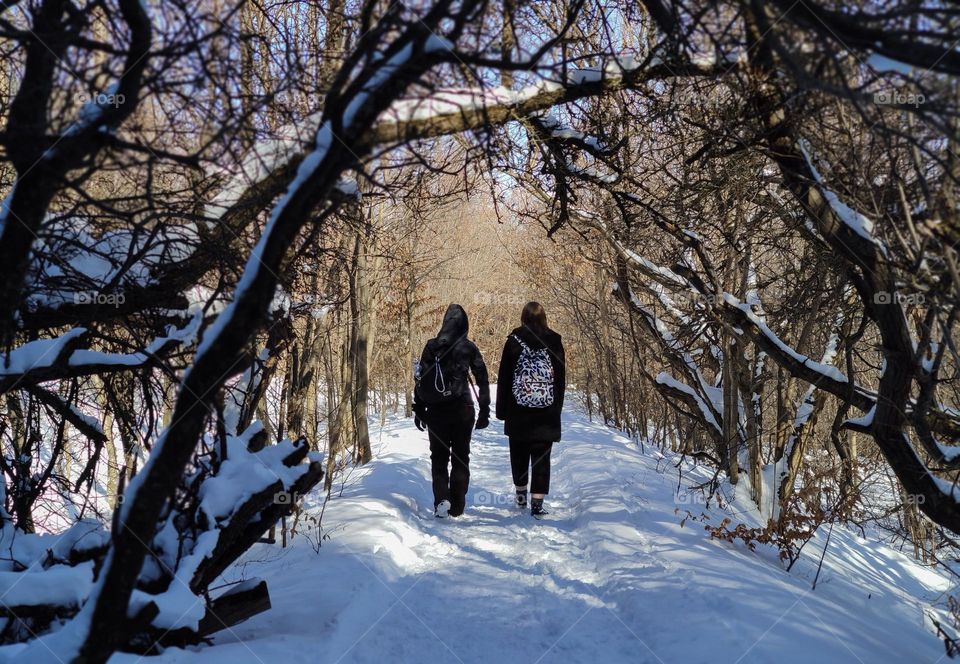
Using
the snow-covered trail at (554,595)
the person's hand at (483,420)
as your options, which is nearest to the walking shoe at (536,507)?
the snow-covered trail at (554,595)

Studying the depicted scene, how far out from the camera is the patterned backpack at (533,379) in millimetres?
6992

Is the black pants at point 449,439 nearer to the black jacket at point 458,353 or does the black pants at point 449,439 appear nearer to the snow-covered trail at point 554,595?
the black jacket at point 458,353

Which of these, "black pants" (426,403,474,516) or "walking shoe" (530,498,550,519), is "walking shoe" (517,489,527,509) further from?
"black pants" (426,403,474,516)

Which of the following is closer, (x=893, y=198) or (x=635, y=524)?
(x=893, y=198)

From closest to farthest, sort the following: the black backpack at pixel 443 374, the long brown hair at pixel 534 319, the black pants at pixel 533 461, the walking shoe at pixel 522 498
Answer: the black backpack at pixel 443 374
the black pants at pixel 533 461
the long brown hair at pixel 534 319
the walking shoe at pixel 522 498

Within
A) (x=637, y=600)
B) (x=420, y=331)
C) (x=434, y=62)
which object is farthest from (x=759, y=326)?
(x=420, y=331)

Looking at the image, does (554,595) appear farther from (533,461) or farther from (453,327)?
(453,327)

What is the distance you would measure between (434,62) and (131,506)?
1798 mm

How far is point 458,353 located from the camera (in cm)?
688

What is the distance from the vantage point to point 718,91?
580 centimetres

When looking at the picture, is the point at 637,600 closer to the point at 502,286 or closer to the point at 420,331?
the point at 420,331

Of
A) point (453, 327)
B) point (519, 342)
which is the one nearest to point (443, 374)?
→ point (453, 327)

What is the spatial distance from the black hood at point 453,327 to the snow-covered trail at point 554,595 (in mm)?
1764

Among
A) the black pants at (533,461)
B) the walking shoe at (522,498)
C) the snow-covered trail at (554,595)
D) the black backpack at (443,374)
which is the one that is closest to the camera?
the snow-covered trail at (554,595)
